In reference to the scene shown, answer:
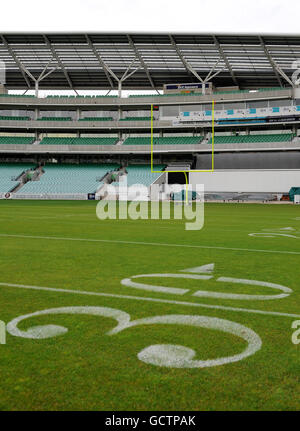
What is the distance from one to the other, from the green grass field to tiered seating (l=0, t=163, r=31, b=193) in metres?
39.1

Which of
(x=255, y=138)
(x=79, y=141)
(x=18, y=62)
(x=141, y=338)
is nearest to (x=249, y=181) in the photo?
(x=255, y=138)

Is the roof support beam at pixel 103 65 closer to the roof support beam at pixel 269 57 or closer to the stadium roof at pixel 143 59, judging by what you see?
the stadium roof at pixel 143 59

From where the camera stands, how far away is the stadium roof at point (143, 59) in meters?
42.5

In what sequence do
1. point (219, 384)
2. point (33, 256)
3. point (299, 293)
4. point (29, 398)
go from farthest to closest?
point (33, 256) → point (299, 293) → point (219, 384) → point (29, 398)

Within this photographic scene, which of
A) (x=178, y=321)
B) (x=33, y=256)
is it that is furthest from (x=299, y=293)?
(x=33, y=256)

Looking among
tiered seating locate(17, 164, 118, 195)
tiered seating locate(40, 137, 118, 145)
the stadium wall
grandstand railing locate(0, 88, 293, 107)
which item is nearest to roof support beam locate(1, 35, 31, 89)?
grandstand railing locate(0, 88, 293, 107)

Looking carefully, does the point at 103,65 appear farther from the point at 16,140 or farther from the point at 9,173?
the point at 9,173

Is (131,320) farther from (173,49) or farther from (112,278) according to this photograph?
(173,49)

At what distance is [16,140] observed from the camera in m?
51.2

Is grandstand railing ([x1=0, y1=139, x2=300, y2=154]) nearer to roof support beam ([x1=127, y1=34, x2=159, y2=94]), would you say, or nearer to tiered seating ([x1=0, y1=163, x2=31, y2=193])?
tiered seating ([x1=0, y1=163, x2=31, y2=193])

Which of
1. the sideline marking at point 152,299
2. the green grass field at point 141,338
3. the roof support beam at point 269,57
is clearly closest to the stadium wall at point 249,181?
the roof support beam at point 269,57

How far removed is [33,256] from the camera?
25.2 ft

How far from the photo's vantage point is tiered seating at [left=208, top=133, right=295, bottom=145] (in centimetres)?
4519
